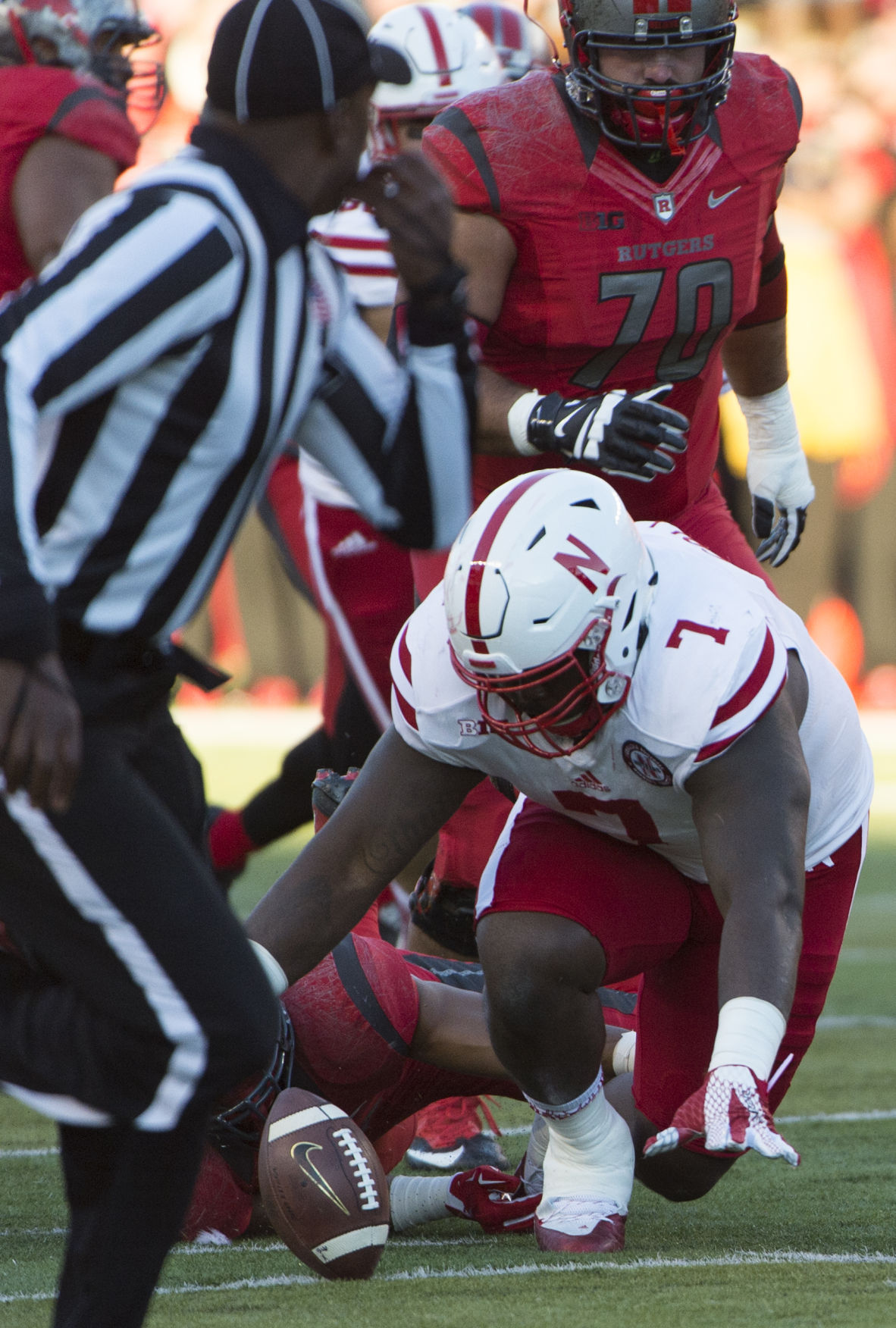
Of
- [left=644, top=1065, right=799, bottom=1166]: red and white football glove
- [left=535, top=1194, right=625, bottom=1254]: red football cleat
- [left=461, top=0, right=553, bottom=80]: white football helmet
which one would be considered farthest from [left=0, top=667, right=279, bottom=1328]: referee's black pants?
[left=461, top=0, right=553, bottom=80]: white football helmet

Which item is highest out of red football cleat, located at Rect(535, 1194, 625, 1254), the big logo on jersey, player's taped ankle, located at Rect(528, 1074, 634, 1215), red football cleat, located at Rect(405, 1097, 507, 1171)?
the big logo on jersey

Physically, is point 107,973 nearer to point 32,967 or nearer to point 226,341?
point 32,967

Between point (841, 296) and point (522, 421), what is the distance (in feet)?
29.4

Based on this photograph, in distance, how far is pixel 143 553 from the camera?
198cm

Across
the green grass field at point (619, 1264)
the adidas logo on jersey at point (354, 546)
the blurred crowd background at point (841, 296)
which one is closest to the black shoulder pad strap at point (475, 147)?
the adidas logo on jersey at point (354, 546)

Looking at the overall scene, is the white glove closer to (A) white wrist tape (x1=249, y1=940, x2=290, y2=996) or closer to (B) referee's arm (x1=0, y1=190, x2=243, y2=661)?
(A) white wrist tape (x1=249, y1=940, x2=290, y2=996)

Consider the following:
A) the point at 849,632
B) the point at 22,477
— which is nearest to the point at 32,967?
the point at 22,477

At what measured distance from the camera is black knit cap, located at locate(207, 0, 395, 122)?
205 cm

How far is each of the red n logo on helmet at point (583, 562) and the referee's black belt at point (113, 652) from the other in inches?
26.8

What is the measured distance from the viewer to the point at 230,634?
12.8m

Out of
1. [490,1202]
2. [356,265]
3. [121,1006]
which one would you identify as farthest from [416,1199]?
[356,265]

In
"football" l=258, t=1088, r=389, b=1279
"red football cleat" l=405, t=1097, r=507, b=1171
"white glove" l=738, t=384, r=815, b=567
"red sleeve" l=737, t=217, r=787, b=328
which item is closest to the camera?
"football" l=258, t=1088, r=389, b=1279

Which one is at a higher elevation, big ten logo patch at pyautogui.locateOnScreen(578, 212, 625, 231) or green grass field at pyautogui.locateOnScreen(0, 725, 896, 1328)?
big ten logo patch at pyautogui.locateOnScreen(578, 212, 625, 231)

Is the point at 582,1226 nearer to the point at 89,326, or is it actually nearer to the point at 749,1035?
the point at 749,1035
